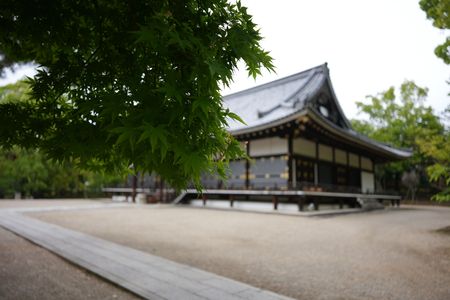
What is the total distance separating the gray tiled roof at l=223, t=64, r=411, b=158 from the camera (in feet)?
58.1

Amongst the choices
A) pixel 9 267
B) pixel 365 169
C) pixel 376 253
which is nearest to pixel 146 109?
pixel 9 267

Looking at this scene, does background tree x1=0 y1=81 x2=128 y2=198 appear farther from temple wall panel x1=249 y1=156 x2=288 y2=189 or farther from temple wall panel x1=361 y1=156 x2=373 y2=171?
temple wall panel x1=361 y1=156 x2=373 y2=171

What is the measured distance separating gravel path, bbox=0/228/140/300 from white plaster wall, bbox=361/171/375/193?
2172 cm

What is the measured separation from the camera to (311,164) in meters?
17.8

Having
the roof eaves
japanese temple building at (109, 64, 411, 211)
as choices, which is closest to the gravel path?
japanese temple building at (109, 64, 411, 211)

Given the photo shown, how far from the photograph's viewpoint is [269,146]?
17094 millimetres

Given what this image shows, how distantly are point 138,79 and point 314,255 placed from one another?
5.69 m

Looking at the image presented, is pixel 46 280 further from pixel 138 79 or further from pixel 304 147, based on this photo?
pixel 304 147

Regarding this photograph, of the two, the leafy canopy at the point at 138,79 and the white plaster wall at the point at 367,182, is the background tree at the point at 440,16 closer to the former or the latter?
the leafy canopy at the point at 138,79

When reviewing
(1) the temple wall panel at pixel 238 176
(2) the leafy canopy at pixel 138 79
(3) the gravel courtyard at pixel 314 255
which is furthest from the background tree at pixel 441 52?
(1) the temple wall panel at pixel 238 176

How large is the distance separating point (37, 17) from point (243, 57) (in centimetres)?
153

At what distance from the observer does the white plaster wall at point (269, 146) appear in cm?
1636

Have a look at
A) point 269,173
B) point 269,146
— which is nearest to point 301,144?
point 269,146

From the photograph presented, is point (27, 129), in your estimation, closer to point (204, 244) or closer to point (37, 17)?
point (37, 17)
